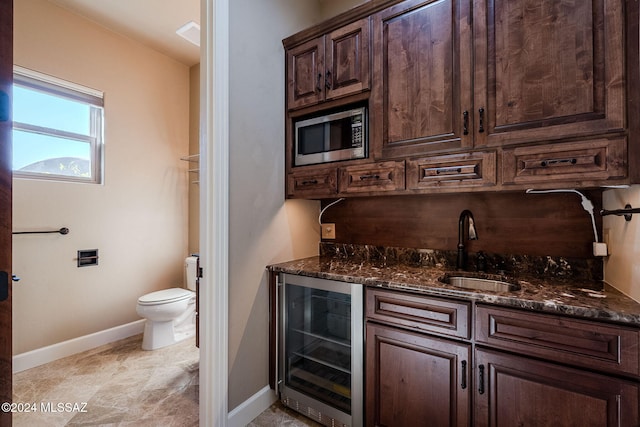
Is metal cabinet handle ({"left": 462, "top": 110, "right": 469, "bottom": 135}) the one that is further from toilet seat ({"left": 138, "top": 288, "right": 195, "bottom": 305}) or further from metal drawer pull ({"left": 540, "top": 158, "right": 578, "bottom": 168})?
toilet seat ({"left": 138, "top": 288, "right": 195, "bottom": 305})

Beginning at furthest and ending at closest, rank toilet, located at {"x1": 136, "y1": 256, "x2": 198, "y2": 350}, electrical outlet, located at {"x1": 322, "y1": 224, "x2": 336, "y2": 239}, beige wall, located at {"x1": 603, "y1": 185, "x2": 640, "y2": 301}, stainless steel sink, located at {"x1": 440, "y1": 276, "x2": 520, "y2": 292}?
1. toilet, located at {"x1": 136, "y1": 256, "x2": 198, "y2": 350}
2. electrical outlet, located at {"x1": 322, "y1": 224, "x2": 336, "y2": 239}
3. stainless steel sink, located at {"x1": 440, "y1": 276, "x2": 520, "y2": 292}
4. beige wall, located at {"x1": 603, "y1": 185, "x2": 640, "y2": 301}

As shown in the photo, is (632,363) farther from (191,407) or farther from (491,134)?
(191,407)

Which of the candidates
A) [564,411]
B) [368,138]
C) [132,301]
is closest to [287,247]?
[368,138]

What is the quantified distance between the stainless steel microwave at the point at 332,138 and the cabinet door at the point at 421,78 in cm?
9

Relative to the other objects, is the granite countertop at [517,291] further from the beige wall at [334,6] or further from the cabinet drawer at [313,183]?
the beige wall at [334,6]

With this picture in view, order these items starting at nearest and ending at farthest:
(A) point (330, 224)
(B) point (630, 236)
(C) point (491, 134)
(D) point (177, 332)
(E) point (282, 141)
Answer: (B) point (630, 236) → (C) point (491, 134) → (E) point (282, 141) → (A) point (330, 224) → (D) point (177, 332)

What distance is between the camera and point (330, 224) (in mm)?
2244

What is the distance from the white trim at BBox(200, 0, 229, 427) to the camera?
1.48 metres

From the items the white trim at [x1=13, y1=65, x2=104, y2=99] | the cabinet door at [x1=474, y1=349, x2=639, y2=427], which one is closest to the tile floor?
the cabinet door at [x1=474, y1=349, x2=639, y2=427]

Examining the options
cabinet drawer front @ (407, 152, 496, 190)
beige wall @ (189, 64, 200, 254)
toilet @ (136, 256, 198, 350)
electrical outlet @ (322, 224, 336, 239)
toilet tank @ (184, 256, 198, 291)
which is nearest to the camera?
cabinet drawer front @ (407, 152, 496, 190)

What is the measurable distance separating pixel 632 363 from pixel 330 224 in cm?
A: 167

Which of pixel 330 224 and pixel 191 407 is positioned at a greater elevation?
pixel 330 224

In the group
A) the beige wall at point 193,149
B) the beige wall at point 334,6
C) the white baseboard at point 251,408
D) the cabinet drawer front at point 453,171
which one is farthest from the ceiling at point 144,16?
the white baseboard at point 251,408

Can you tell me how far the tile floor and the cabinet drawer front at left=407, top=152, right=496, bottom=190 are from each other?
59.4 inches
